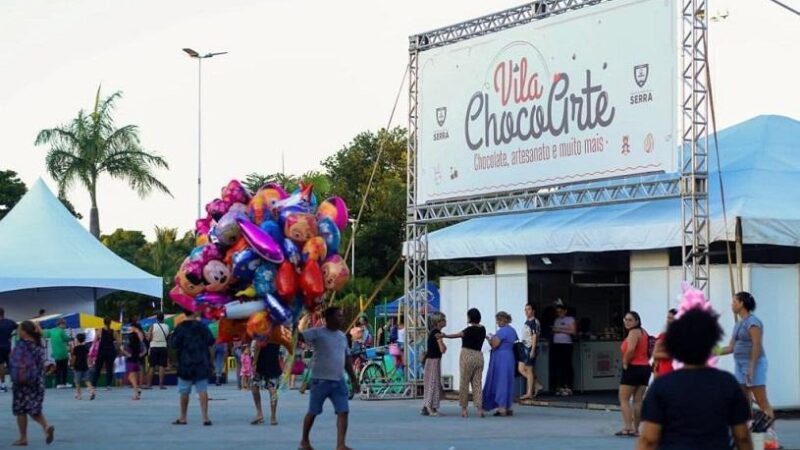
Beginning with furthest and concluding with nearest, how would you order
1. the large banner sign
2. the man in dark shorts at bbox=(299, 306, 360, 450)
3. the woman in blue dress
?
the woman in blue dress < the large banner sign < the man in dark shorts at bbox=(299, 306, 360, 450)

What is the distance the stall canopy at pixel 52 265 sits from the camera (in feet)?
114

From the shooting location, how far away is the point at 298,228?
12969 mm

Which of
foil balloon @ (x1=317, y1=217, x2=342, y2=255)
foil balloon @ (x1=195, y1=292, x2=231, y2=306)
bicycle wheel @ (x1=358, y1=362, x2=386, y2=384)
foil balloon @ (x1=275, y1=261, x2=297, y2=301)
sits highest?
foil balloon @ (x1=317, y1=217, x2=342, y2=255)

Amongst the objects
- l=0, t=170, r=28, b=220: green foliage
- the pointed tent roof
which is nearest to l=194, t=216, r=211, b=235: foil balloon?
the pointed tent roof

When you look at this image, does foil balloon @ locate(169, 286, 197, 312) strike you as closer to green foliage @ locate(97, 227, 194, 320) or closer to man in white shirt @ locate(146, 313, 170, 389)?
man in white shirt @ locate(146, 313, 170, 389)

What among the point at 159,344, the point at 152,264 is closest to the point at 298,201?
the point at 159,344

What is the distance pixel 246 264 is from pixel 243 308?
419 millimetres

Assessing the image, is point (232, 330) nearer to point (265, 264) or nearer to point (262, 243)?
point (265, 264)

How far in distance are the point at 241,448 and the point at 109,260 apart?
21.6m

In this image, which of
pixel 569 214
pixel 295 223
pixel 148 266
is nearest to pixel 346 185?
pixel 148 266

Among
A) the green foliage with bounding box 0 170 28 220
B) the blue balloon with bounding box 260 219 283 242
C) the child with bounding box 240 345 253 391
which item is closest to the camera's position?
the blue balloon with bounding box 260 219 283 242

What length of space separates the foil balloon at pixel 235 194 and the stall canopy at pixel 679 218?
28.3ft

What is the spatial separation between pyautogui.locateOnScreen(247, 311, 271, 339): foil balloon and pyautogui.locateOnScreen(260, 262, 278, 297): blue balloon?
0.20 m

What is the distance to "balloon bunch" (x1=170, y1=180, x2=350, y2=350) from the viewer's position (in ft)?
41.4
